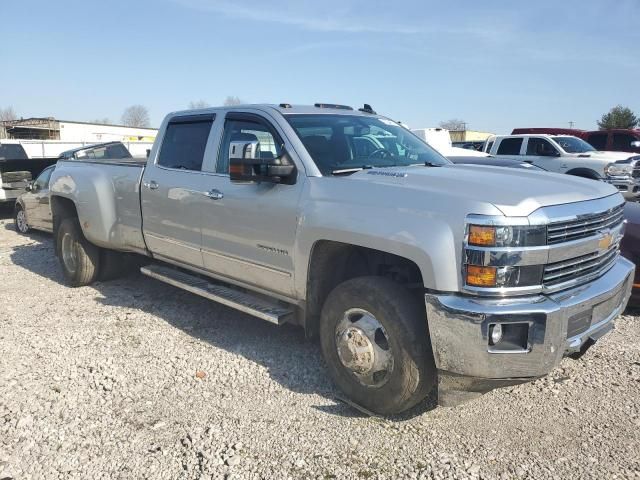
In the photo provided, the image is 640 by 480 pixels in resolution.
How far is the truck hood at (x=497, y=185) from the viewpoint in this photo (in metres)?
2.92

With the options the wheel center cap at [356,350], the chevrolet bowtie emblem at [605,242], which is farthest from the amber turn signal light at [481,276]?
the chevrolet bowtie emblem at [605,242]

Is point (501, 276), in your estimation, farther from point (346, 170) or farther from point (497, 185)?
point (346, 170)

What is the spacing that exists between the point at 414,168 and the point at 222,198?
5.01 ft

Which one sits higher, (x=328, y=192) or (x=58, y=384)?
(x=328, y=192)

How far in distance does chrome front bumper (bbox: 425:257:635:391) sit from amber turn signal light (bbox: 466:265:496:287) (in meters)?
0.08

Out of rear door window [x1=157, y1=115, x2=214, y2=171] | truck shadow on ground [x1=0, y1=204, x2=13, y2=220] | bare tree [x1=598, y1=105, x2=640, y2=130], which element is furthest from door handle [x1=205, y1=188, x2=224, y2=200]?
bare tree [x1=598, y1=105, x2=640, y2=130]

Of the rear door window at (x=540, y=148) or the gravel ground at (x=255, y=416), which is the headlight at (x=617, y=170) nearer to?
the rear door window at (x=540, y=148)

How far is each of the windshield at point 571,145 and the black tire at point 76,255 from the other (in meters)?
11.8

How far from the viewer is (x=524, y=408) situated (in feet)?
11.5

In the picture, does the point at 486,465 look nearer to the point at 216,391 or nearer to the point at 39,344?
the point at 216,391

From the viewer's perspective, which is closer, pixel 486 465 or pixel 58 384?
pixel 486 465

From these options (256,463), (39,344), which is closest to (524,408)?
(256,463)

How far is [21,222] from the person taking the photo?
36.8ft

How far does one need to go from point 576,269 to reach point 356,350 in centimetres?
138
